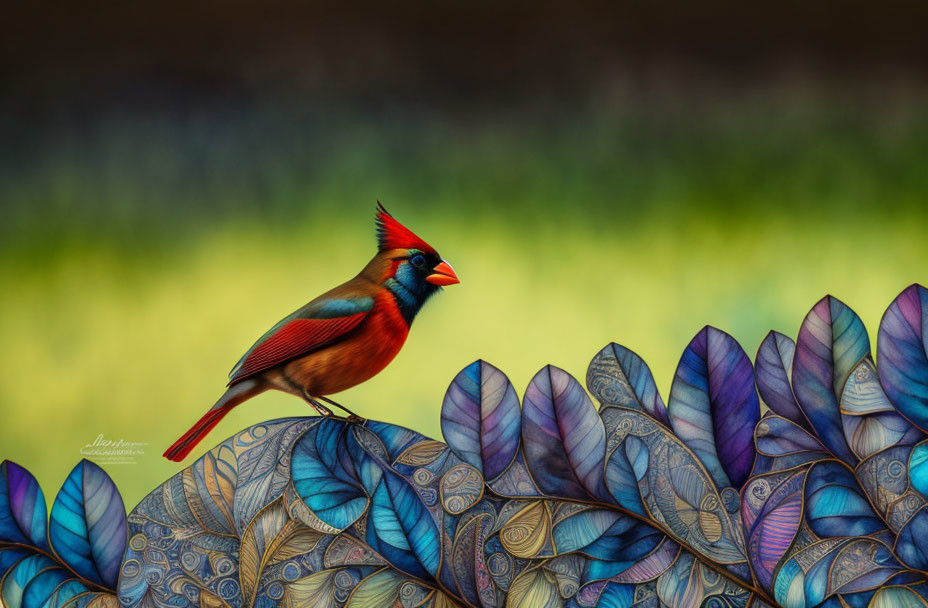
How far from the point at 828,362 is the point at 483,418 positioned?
1087 millimetres

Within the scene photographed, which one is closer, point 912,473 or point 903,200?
point 912,473

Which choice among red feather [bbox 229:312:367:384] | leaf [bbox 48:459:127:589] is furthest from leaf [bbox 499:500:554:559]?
leaf [bbox 48:459:127:589]

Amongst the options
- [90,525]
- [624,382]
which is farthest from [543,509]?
[90,525]

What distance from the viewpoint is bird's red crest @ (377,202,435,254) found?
110 inches

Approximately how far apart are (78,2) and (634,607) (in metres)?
2.64

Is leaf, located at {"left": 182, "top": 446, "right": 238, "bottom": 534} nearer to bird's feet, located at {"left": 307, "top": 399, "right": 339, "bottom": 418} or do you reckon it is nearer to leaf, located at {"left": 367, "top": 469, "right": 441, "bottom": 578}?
bird's feet, located at {"left": 307, "top": 399, "right": 339, "bottom": 418}

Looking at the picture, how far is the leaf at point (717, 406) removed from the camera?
2.65m

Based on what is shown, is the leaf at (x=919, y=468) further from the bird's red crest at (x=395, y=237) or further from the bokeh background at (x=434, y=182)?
the bird's red crest at (x=395, y=237)

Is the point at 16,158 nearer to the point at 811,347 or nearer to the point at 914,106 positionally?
the point at 811,347

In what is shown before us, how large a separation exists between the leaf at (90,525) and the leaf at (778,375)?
200 cm

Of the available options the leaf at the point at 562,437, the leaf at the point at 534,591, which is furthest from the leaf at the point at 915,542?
the leaf at the point at 534,591

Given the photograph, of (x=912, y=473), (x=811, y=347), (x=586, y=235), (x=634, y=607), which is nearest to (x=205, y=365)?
(x=586, y=235)

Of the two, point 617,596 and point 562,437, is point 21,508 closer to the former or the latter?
Answer: point 562,437

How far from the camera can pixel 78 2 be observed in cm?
293
